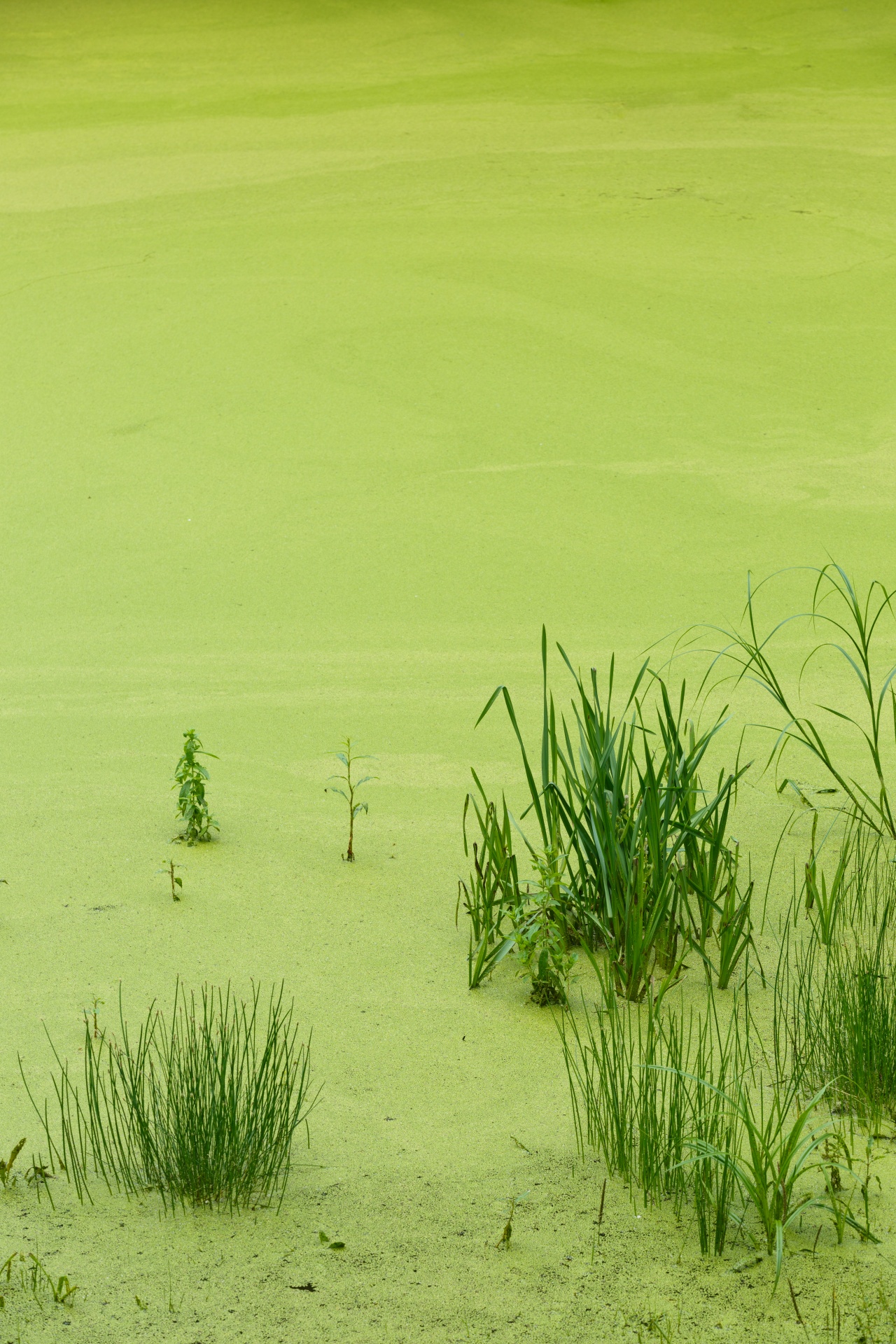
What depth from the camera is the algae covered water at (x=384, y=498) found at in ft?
4.85

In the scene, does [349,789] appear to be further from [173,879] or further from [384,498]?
[384,498]

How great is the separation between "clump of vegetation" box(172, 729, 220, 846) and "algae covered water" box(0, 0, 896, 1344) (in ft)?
0.13

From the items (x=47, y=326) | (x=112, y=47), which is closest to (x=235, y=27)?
(x=112, y=47)

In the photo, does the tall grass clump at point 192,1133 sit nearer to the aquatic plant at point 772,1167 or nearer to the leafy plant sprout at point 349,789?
the aquatic plant at point 772,1167

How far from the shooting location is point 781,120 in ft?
19.9

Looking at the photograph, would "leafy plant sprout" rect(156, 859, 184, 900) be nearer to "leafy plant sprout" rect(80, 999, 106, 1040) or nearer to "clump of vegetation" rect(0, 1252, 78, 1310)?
"leafy plant sprout" rect(80, 999, 106, 1040)

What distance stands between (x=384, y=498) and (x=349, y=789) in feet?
5.30

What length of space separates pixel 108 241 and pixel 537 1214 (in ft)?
15.3

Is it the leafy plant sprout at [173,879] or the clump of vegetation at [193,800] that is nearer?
the leafy plant sprout at [173,879]

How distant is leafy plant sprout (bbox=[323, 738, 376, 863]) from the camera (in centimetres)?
232

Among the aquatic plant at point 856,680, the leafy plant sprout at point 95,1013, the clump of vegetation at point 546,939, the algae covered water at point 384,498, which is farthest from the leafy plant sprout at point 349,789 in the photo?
the aquatic plant at point 856,680

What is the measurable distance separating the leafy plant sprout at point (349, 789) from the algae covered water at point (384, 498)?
0.03 meters

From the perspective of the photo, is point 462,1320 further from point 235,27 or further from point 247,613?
point 235,27

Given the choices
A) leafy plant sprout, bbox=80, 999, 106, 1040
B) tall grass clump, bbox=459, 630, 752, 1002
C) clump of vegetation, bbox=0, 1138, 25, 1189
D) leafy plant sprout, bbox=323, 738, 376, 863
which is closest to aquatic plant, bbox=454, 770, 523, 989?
tall grass clump, bbox=459, 630, 752, 1002
